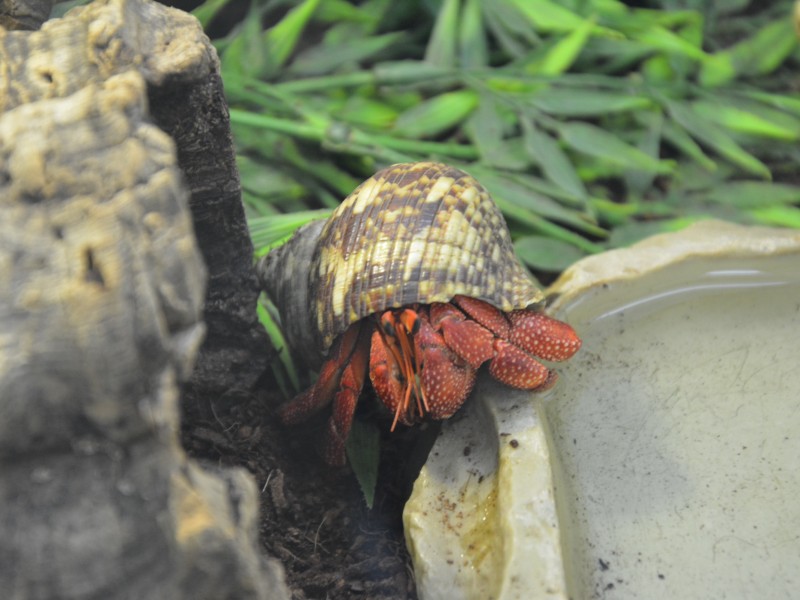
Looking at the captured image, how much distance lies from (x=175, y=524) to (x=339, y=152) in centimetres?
180

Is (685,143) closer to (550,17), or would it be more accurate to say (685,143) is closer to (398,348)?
(550,17)

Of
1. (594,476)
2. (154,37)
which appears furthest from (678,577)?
(154,37)

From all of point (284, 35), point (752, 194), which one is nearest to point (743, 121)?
point (752, 194)

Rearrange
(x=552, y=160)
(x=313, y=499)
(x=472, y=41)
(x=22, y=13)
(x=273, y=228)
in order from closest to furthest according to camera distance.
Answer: (x=22, y=13) < (x=313, y=499) < (x=273, y=228) < (x=552, y=160) < (x=472, y=41)

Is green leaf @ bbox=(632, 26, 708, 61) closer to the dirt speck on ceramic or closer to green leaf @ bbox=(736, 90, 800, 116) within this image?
green leaf @ bbox=(736, 90, 800, 116)

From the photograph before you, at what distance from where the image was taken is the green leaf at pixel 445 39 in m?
2.82

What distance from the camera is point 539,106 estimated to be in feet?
8.94

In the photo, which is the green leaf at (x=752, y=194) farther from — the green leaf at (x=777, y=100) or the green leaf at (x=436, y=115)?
the green leaf at (x=436, y=115)

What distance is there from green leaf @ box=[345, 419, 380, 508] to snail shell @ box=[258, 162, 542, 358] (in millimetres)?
242

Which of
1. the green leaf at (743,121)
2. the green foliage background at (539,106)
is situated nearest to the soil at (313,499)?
the green foliage background at (539,106)

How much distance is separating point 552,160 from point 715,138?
0.58 m

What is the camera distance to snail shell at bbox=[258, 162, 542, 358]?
5.60 feet

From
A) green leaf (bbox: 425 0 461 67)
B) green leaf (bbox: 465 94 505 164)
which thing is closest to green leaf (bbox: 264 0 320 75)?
green leaf (bbox: 425 0 461 67)

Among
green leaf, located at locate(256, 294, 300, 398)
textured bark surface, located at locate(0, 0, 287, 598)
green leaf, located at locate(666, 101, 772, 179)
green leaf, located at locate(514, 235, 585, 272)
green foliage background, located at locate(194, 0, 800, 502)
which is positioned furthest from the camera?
green leaf, located at locate(666, 101, 772, 179)
